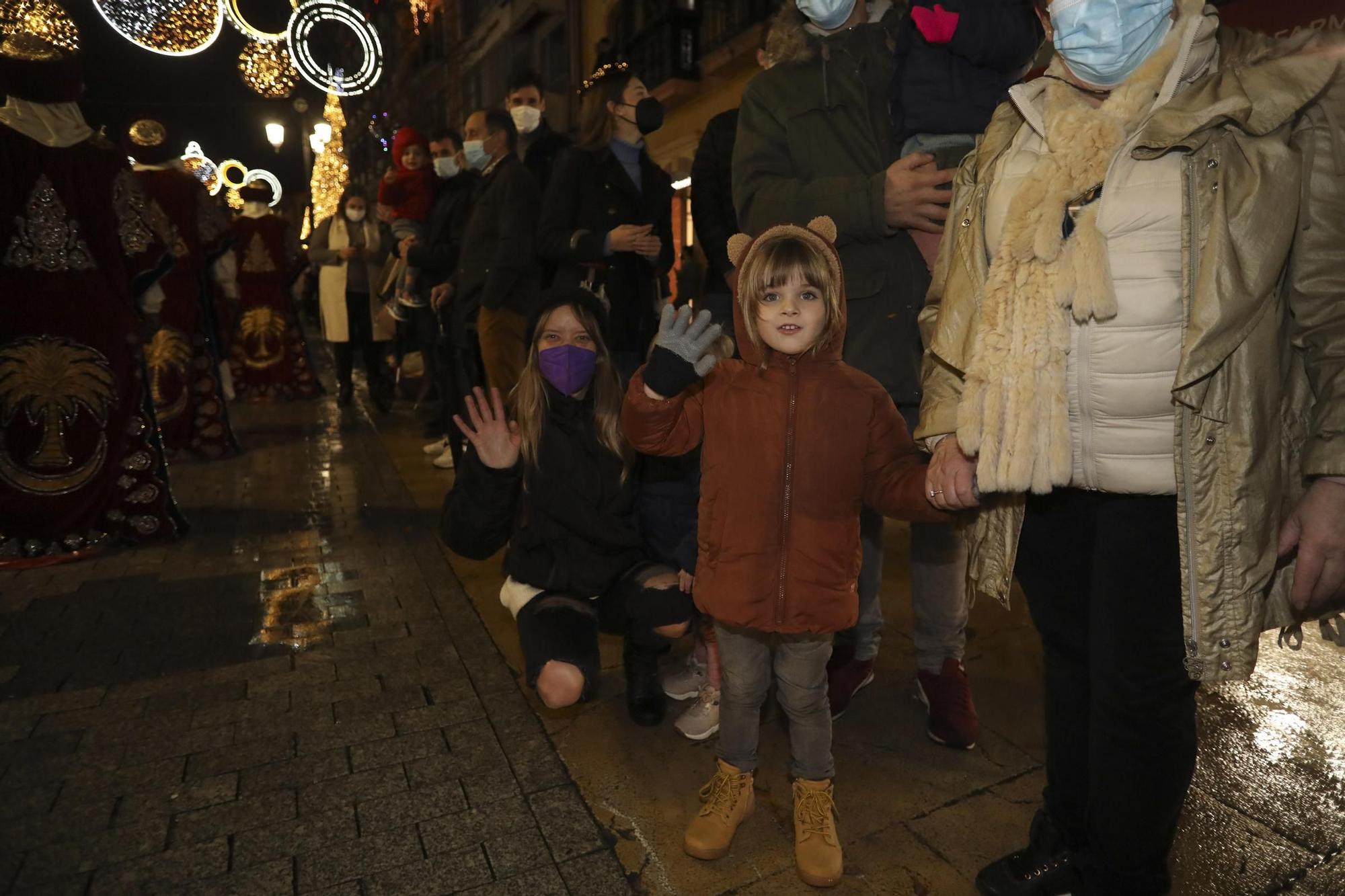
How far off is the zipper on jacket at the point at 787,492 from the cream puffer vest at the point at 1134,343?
66 cm

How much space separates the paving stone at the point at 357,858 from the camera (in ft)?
6.96

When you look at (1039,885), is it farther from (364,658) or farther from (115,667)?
(115,667)

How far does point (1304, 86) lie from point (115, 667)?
156 inches

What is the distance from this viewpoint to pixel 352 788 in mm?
2494

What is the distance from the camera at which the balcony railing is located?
12.2 m

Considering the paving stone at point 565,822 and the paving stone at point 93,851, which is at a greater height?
the paving stone at point 93,851

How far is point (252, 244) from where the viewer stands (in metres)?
9.48

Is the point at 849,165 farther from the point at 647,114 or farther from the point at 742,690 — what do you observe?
the point at 647,114

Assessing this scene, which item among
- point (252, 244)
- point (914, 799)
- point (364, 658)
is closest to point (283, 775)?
point (364, 658)

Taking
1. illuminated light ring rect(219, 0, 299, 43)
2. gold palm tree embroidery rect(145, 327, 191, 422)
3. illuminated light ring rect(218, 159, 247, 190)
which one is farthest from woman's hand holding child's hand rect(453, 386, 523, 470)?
illuminated light ring rect(218, 159, 247, 190)

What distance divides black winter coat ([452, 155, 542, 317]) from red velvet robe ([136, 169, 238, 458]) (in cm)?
270

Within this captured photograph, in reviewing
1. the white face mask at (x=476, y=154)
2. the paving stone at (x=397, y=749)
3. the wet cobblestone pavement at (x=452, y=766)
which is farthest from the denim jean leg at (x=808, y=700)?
the white face mask at (x=476, y=154)

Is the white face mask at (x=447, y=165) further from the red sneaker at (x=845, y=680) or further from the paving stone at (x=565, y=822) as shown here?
the paving stone at (x=565, y=822)

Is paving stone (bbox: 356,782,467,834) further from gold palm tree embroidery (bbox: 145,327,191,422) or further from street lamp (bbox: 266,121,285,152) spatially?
street lamp (bbox: 266,121,285,152)
